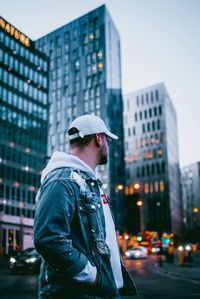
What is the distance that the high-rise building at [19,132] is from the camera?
194ft

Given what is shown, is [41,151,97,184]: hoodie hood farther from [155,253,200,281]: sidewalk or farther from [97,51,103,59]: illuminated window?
[97,51,103,59]: illuminated window

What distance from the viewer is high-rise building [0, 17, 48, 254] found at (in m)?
59.0

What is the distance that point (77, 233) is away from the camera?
8.86ft

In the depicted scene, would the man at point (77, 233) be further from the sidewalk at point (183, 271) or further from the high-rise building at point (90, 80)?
the high-rise building at point (90, 80)

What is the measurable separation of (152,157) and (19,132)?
209 ft

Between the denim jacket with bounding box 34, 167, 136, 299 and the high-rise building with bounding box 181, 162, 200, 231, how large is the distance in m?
160

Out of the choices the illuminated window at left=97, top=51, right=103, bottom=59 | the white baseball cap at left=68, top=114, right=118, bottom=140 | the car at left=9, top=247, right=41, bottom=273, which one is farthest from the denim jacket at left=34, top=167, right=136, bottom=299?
the illuminated window at left=97, top=51, right=103, bottom=59

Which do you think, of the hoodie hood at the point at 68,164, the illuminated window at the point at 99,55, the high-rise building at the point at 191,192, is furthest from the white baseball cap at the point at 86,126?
the high-rise building at the point at 191,192

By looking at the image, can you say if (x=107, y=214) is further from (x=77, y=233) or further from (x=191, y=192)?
(x=191, y=192)

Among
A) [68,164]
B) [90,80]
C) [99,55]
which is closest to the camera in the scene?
[68,164]

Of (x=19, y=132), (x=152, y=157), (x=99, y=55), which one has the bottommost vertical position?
(x=19, y=132)

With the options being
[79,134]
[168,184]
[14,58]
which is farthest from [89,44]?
[79,134]

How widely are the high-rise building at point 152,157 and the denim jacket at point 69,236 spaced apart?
4385 inches

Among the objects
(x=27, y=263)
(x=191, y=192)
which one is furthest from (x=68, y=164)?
(x=191, y=192)
